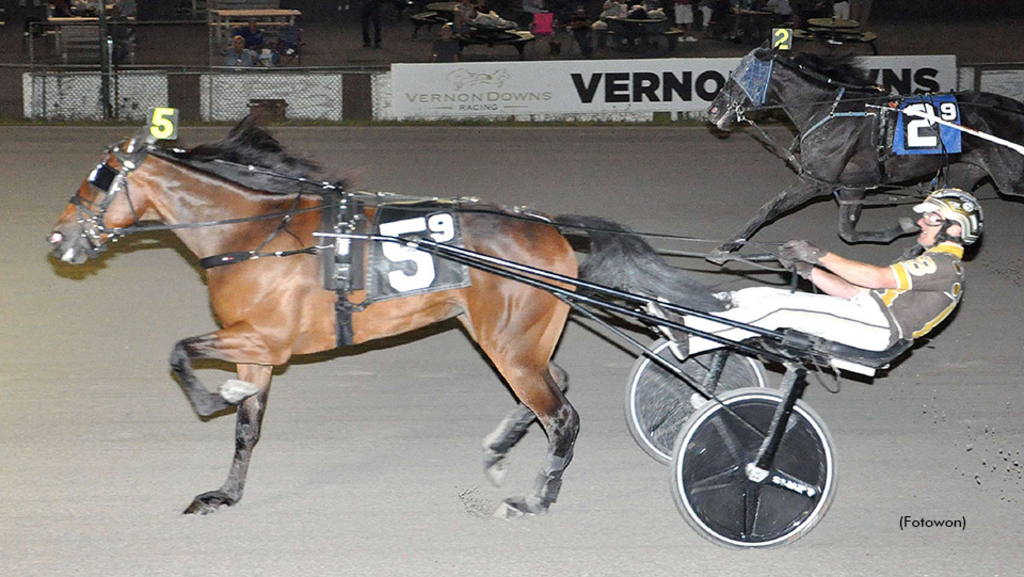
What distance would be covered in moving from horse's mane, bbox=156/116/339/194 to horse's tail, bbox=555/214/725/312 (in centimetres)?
132

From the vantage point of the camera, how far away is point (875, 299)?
4.29 m

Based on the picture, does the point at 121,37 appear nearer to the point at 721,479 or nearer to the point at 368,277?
the point at 368,277

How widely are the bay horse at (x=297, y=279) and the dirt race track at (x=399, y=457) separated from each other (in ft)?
1.06

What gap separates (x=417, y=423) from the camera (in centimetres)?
560

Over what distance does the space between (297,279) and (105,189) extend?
3.05 ft

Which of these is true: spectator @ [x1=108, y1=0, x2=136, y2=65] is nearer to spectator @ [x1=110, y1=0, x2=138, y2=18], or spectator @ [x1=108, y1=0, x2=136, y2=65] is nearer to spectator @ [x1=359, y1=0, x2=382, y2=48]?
spectator @ [x1=110, y1=0, x2=138, y2=18]

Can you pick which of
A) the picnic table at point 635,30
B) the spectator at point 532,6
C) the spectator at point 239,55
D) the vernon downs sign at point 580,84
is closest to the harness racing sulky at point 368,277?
the vernon downs sign at point 580,84

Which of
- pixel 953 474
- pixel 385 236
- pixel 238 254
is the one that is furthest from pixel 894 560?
pixel 238 254

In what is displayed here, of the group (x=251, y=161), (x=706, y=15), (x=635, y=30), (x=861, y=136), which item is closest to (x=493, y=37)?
(x=635, y=30)

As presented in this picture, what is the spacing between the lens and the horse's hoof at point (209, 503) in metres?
4.56

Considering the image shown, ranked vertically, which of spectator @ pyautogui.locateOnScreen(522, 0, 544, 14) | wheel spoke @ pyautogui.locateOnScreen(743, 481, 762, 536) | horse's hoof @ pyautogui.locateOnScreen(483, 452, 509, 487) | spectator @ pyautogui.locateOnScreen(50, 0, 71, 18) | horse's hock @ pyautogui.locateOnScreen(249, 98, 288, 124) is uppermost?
spectator @ pyautogui.locateOnScreen(522, 0, 544, 14)

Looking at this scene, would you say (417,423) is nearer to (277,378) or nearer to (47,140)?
(277,378)

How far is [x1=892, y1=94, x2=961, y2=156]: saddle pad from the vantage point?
8414 millimetres

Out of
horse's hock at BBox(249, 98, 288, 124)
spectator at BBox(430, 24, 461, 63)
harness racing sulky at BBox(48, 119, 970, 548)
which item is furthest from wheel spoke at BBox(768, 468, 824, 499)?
spectator at BBox(430, 24, 461, 63)
